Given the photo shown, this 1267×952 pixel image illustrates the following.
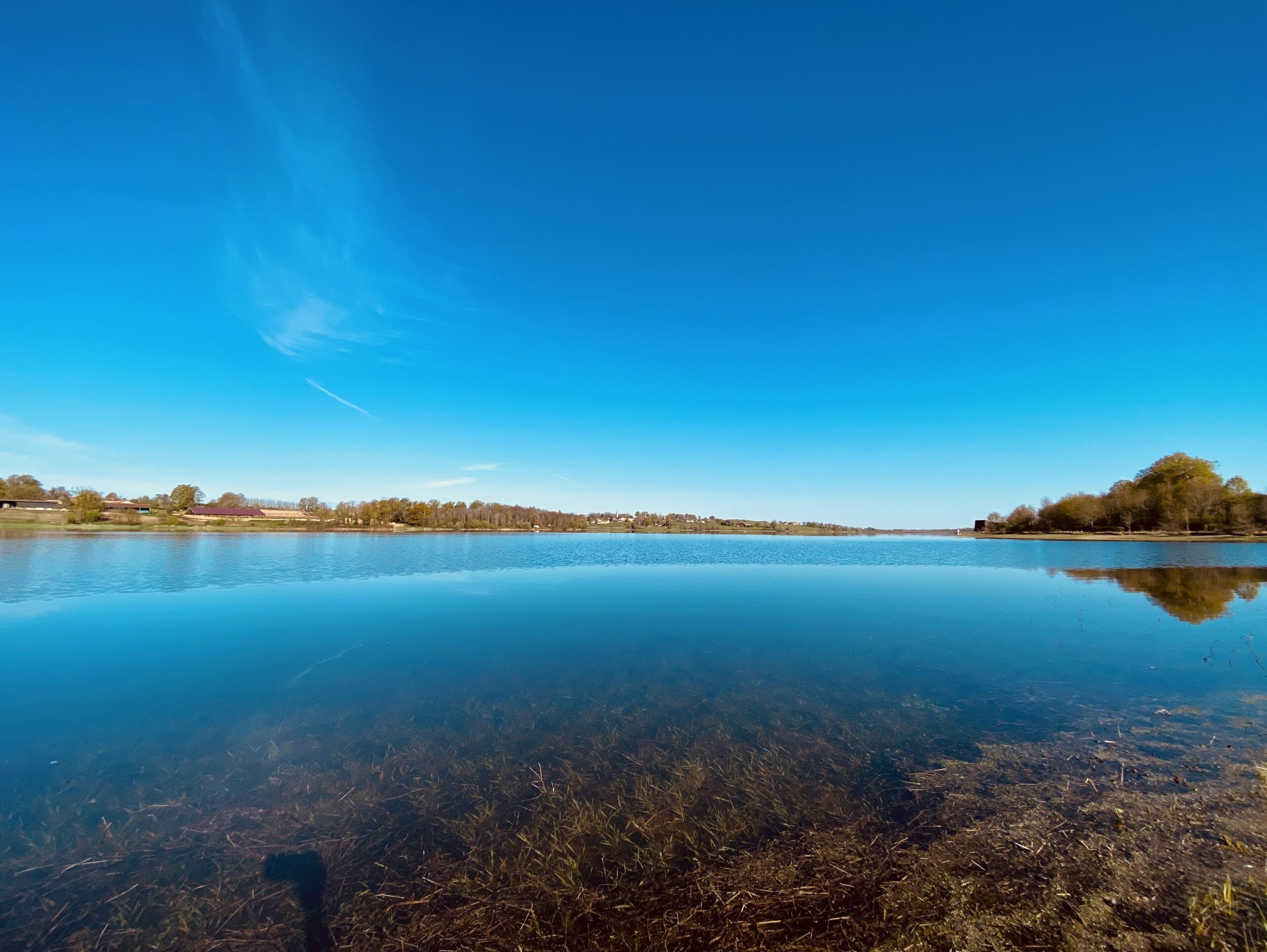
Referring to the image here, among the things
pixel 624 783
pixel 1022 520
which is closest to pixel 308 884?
pixel 624 783

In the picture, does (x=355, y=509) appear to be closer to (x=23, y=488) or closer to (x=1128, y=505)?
(x=23, y=488)

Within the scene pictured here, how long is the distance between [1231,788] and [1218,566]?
1805 inches

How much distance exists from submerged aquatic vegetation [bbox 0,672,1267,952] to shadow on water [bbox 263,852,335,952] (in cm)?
2

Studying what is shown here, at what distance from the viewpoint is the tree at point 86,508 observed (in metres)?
68.4

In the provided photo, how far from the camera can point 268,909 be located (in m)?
4.07

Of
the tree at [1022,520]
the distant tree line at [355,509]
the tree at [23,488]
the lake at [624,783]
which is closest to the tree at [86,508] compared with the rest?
the distant tree line at [355,509]

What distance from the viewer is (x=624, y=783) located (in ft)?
20.4

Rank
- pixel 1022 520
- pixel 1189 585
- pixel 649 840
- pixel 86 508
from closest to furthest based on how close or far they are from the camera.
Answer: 1. pixel 649 840
2. pixel 1189 585
3. pixel 86 508
4. pixel 1022 520

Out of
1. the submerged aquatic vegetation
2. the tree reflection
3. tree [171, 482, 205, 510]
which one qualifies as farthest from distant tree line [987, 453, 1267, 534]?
tree [171, 482, 205, 510]

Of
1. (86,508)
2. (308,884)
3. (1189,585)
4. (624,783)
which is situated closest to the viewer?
(308,884)

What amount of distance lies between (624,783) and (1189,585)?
34.9 meters

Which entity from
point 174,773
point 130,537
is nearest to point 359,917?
point 174,773

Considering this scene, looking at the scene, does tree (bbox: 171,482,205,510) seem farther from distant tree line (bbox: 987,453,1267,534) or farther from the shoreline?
distant tree line (bbox: 987,453,1267,534)

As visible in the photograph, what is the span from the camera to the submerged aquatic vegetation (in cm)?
386
